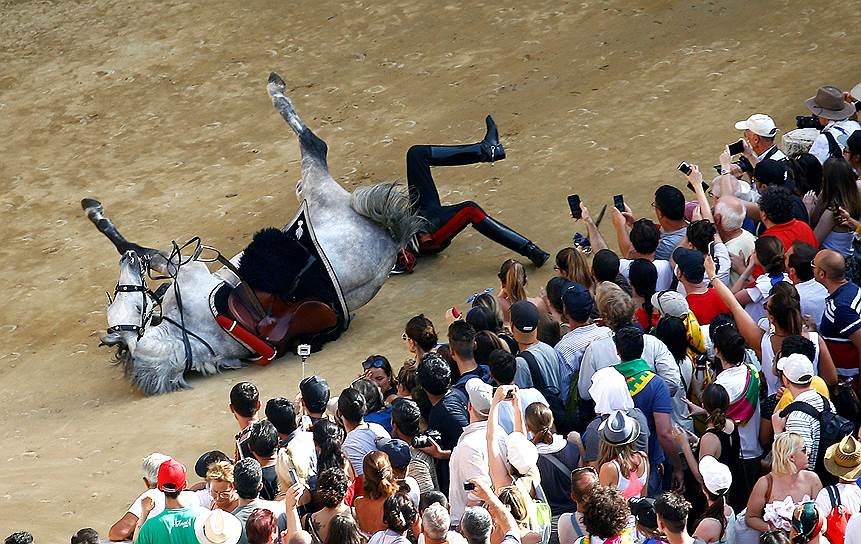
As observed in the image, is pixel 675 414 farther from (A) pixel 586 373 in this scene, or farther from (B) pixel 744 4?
(B) pixel 744 4

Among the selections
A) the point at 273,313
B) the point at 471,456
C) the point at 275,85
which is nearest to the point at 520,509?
the point at 471,456

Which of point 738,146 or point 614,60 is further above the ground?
point 738,146

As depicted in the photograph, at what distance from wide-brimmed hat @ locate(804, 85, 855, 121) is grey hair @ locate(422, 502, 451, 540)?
5030 millimetres

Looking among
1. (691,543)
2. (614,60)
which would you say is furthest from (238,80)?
(691,543)

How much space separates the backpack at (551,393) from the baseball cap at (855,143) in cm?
276

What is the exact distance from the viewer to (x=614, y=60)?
42.2ft

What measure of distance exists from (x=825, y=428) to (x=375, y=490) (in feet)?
6.27

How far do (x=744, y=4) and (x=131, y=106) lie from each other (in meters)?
6.51

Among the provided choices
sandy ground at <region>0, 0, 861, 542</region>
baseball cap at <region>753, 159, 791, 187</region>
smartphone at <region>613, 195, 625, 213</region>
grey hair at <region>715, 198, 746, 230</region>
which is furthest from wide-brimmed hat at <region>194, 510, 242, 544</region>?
baseball cap at <region>753, 159, 791, 187</region>

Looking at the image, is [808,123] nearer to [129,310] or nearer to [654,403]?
[654,403]

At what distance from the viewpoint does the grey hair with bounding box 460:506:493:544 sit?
480cm

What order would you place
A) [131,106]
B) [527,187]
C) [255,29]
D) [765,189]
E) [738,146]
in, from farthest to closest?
[255,29]
[131,106]
[527,187]
[738,146]
[765,189]

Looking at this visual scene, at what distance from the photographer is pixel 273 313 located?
9430mm

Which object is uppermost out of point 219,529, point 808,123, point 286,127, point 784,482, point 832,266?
point 219,529
